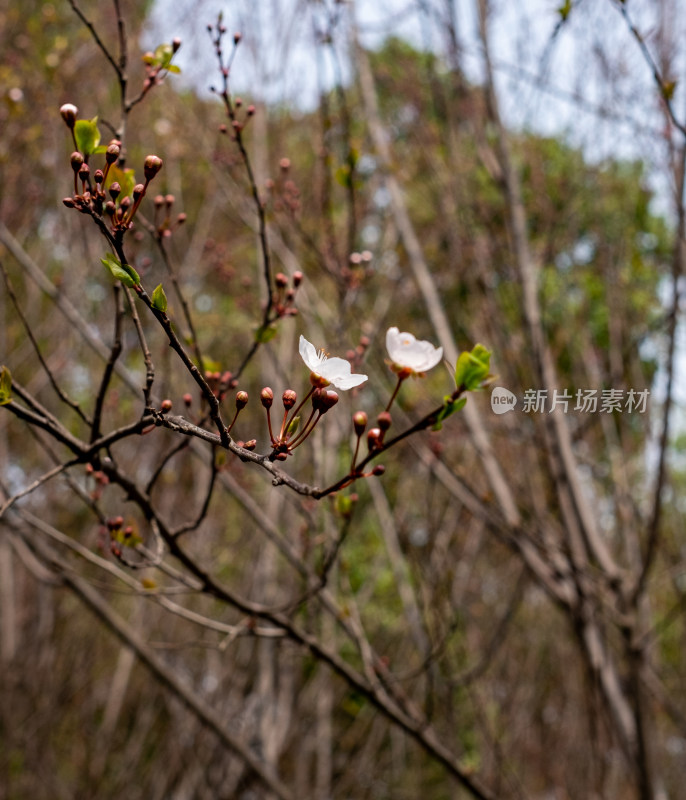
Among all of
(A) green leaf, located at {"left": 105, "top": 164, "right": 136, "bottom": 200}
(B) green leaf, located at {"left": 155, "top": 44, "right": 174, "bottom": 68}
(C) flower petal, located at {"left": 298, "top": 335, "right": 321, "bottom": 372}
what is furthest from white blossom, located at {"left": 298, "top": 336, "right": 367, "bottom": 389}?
(B) green leaf, located at {"left": 155, "top": 44, "right": 174, "bottom": 68}

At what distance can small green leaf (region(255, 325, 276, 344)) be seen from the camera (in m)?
1.26

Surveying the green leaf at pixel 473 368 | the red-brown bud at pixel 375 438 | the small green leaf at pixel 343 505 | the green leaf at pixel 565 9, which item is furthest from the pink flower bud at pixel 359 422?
the green leaf at pixel 565 9

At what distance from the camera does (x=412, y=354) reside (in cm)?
78

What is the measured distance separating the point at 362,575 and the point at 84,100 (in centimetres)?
351

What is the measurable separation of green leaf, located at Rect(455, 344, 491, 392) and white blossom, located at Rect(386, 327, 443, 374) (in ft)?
0.13

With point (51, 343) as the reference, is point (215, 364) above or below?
below

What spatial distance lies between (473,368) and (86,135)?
2.14 feet

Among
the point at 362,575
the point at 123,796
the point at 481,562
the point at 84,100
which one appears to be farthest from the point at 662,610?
the point at 84,100

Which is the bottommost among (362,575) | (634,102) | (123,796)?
(123,796)

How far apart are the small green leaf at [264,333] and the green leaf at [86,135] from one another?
0.44 m

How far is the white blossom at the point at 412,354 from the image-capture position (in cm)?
77

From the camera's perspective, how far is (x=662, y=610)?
5.29 meters

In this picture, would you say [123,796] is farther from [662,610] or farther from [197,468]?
[662,610]

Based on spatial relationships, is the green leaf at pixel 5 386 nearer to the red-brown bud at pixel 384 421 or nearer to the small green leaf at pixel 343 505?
the red-brown bud at pixel 384 421
